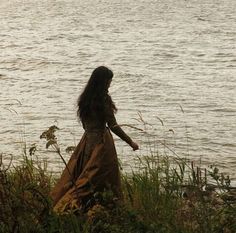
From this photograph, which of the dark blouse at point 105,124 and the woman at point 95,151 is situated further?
the dark blouse at point 105,124

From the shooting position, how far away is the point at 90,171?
6.99m

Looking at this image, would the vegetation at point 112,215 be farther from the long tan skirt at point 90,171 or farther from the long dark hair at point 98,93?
the long dark hair at point 98,93

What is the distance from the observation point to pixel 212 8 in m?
45.3

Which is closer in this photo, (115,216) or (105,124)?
(115,216)

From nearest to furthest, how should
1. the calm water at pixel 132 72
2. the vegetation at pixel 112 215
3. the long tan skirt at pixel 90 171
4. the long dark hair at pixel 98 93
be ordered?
the vegetation at pixel 112 215
the long tan skirt at pixel 90 171
the long dark hair at pixel 98 93
the calm water at pixel 132 72

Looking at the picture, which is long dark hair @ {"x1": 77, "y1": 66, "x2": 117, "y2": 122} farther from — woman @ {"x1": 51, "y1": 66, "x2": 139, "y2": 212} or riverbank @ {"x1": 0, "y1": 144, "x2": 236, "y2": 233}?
riverbank @ {"x1": 0, "y1": 144, "x2": 236, "y2": 233}

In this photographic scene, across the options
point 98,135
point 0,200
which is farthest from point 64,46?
point 0,200

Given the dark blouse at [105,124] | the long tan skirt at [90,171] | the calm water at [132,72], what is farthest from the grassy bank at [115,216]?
the calm water at [132,72]

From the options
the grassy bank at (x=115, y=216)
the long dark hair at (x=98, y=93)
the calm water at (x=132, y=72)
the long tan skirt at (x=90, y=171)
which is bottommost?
the calm water at (x=132, y=72)

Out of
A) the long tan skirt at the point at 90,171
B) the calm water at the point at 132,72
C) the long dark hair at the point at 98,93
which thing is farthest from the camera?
the calm water at the point at 132,72

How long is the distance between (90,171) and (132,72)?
1615cm

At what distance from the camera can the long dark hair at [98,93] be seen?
709cm

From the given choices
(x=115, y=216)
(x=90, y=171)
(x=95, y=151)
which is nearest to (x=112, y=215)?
(x=115, y=216)

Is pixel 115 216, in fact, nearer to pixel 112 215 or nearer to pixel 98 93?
pixel 112 215
